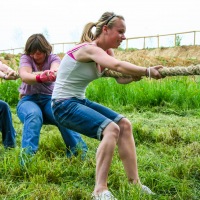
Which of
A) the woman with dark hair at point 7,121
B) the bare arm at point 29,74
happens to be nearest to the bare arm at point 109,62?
the bare arm at point 29,74

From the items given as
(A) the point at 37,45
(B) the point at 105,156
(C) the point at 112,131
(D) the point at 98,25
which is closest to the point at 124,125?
(C) the point at 112,131

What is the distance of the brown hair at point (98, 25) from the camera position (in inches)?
122

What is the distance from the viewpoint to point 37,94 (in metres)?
4.14

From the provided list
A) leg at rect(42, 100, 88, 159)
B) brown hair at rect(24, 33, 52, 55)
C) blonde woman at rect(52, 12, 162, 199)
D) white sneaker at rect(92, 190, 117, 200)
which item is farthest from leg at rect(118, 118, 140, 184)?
brown hair at rect(24, 33, 52, 55)

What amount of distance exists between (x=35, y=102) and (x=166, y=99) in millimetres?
3351

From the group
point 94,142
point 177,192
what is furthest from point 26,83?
point 177,192

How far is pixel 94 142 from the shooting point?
4.64m

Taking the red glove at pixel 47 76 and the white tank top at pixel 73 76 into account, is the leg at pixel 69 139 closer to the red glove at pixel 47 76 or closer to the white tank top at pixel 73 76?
the red glove at pixel 47 76

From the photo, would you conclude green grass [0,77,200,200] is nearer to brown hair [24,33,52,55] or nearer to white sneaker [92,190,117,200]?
white sneaker [92,190,117,200]

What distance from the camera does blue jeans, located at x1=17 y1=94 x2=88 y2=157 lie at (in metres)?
3.75

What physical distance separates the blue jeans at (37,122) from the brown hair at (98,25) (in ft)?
3.27

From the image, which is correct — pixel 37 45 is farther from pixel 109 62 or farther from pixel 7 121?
pixel 109 62

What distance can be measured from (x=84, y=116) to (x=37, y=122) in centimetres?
99

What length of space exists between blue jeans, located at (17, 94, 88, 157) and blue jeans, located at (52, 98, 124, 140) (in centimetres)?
67
